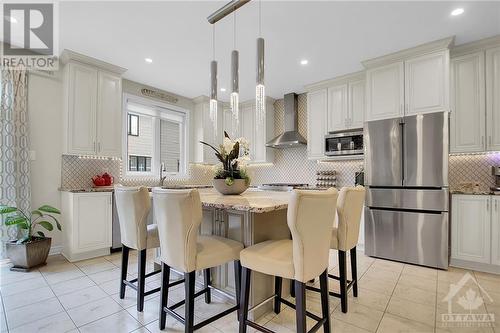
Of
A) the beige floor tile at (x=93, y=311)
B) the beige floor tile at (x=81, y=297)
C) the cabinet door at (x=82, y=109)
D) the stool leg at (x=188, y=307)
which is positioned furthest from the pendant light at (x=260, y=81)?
the cabinet door at (x=82, y=109)

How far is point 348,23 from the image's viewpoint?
2.65 meters

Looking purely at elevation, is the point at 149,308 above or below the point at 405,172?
below

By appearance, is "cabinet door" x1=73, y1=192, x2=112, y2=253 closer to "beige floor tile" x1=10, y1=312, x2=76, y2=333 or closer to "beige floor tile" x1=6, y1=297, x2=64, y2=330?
"beige floor tile" x1=6, y1=297, x2=64, y2=330

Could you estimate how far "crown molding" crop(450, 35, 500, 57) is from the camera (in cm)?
294

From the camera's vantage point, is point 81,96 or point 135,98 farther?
point 135,98

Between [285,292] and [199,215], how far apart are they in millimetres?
1261

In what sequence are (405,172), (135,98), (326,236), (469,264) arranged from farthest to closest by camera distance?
(135,98) < (405,172) < (469,264) < (326,236)

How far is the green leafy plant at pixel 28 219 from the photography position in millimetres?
2769

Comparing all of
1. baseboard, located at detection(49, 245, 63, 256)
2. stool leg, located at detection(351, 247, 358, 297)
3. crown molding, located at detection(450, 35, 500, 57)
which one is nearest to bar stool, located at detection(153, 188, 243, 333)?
stool leg, located at detection(351, 247, 358, 297)

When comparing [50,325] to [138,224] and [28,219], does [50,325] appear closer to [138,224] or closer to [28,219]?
[138,224]

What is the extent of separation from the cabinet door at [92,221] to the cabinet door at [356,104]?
391 cm

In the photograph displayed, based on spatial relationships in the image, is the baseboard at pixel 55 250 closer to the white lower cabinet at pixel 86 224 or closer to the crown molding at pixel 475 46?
the white lower cabinet at pixel 86 224

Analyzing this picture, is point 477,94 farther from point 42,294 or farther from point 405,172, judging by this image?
point 42,294

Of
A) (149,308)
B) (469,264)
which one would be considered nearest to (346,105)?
(469,264)
